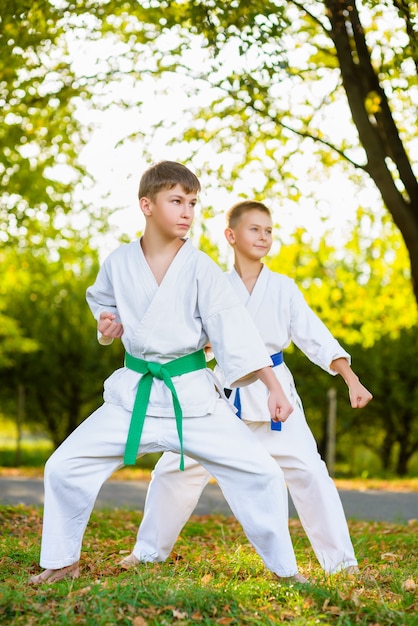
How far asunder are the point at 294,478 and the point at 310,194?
5306 mm

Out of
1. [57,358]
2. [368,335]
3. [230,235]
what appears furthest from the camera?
[57,358]

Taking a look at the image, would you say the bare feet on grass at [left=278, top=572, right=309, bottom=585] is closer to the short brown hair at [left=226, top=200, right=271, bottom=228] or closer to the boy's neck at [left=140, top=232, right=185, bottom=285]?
the boy's neck at [left=140, top=232, right=185, bottom=285]

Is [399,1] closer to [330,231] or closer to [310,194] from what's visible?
[310,194]

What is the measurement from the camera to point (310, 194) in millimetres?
9031

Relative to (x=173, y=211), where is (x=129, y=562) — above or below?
below

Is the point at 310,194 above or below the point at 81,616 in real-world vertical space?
above

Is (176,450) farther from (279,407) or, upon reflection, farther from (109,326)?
(109,326)

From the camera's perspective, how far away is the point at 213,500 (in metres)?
8.38

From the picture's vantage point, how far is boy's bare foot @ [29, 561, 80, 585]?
144 inches

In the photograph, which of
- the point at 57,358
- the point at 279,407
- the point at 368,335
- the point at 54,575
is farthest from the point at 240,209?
the point at 57,358

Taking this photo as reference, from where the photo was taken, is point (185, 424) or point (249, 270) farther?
point (249, 270)

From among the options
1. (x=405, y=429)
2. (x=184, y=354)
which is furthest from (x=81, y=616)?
(x=405, y=429)

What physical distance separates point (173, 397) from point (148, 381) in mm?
146

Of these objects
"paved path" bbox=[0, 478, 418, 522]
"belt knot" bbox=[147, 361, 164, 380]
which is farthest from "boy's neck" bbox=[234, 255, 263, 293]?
"paved path" bbox=[0, 478, 418, 522]
